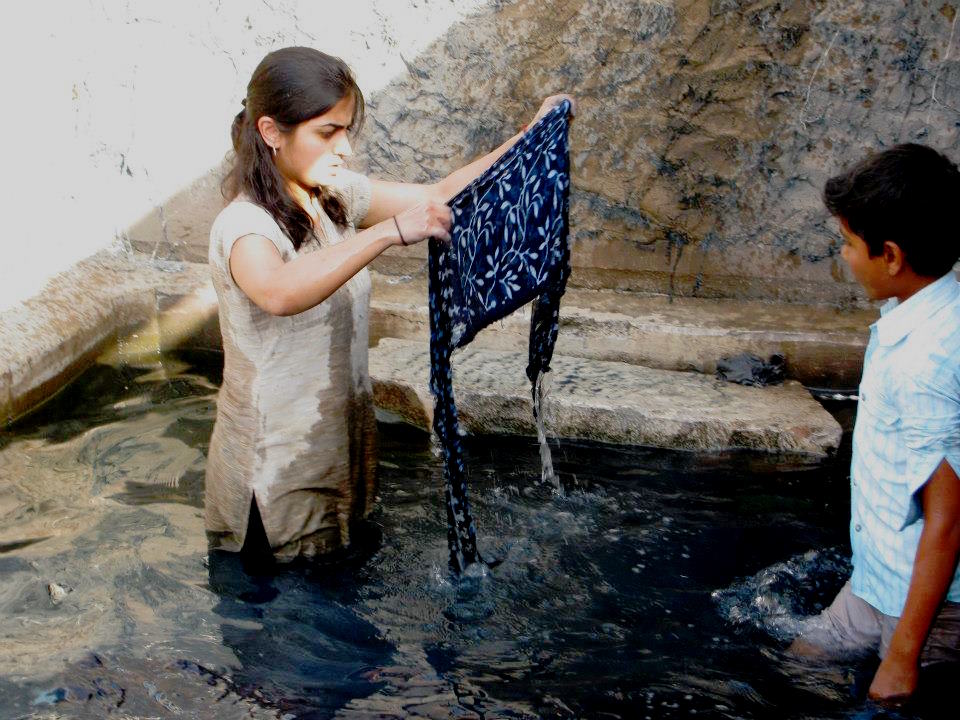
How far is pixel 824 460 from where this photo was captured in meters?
4.34

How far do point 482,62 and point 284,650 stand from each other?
12.0 feet

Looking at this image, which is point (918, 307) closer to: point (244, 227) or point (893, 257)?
point (893, 257)

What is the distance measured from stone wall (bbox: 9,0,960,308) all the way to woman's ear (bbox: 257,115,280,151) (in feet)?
9.29

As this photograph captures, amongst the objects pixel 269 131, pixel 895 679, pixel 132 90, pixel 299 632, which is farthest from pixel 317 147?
pixel 132 90

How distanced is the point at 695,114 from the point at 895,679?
3625 mm

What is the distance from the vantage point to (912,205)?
2.31 m

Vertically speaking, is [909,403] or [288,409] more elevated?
[909,403]

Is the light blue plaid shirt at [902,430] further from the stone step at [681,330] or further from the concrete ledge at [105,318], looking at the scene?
the concrete ledge at [105,318]

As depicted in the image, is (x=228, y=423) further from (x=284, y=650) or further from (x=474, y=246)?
(x=474, y=246)

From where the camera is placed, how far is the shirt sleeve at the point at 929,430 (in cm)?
224

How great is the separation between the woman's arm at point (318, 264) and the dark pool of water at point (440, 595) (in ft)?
3.35

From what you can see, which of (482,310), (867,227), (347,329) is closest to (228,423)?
(347,329)

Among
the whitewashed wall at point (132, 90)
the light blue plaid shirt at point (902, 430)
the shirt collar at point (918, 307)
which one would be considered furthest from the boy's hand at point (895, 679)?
the whitewashed wall at point (132, 90)

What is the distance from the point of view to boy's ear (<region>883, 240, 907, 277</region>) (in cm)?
234
